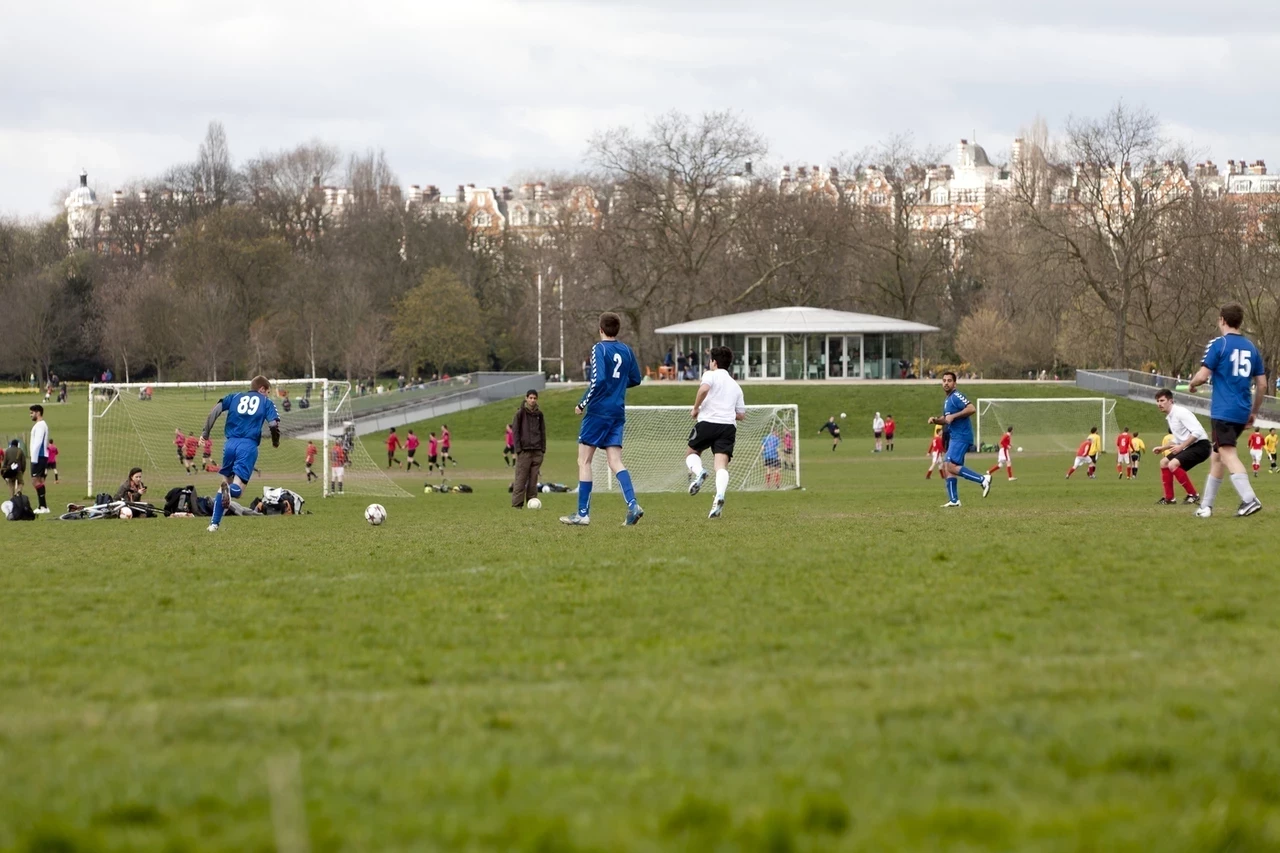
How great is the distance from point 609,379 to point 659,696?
937cm

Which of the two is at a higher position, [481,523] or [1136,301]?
[1136,301]

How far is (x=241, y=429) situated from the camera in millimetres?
18469

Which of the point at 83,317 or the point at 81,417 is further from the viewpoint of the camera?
the point at 83,317

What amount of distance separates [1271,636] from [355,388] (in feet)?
220

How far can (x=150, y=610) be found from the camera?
9219 mm

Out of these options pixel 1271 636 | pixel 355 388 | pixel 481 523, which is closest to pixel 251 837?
pixel 1271 636

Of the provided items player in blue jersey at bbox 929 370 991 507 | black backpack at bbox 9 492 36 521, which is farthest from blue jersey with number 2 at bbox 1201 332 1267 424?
black backpack at bbox 9 492 36 521

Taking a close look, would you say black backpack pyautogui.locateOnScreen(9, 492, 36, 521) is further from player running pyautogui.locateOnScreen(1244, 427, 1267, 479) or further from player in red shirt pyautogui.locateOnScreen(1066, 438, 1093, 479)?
player running pyautogui.locateOnScreen(1244, 427, 1267, 479)

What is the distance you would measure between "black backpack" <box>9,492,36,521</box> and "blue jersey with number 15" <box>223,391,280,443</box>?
7112 millimetres

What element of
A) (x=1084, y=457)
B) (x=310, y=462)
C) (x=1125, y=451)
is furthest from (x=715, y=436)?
(x=310, y=462)

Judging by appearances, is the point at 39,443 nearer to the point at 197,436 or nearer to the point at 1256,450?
the point at 197,436

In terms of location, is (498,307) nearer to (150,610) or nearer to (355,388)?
(355,388)

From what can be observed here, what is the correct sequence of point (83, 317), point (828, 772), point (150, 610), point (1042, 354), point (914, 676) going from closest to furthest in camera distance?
1. point (828, 772)
2. point (914, 676)
3. point (150, 610)
4. point (1042, 354)
5. point (83, 317)

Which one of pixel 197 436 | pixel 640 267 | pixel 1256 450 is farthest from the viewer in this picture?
pixel 640 267
